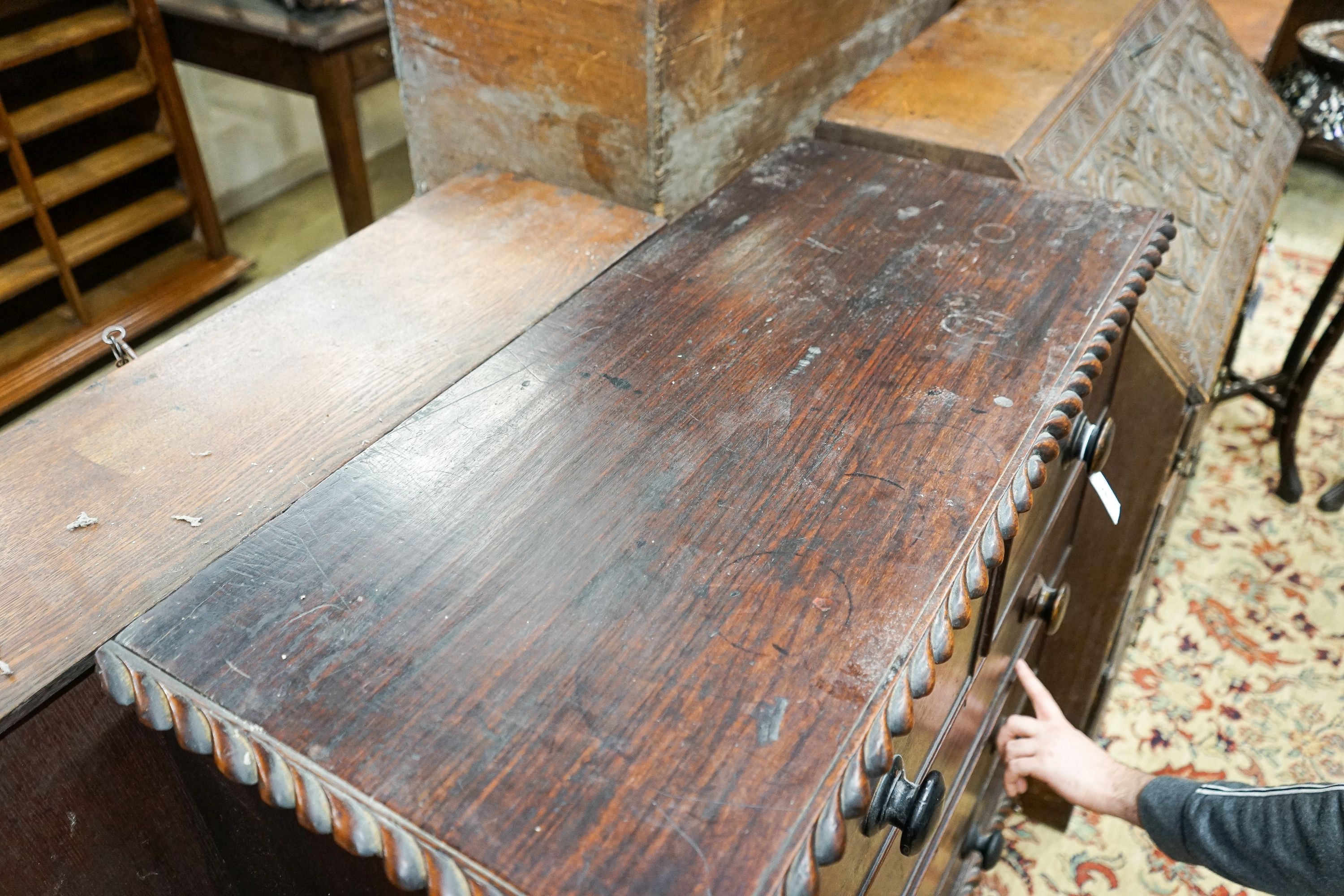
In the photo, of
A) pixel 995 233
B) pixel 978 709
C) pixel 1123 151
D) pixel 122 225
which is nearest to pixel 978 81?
pixel 1123 151

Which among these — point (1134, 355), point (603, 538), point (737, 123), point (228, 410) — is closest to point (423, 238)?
point (228, 410)

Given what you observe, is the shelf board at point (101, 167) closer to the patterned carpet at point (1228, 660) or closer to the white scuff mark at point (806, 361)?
the white scuff mark at point (806, 361)

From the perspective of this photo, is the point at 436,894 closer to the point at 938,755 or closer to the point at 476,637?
the point at 476,637

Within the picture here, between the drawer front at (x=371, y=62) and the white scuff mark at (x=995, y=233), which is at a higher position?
the white scuff mark at (x=995, y=233)

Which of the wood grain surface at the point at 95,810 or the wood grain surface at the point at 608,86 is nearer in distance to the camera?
the wood grain surface at the point at 95,810

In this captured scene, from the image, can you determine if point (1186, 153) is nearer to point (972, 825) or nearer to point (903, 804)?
point (972, 825)

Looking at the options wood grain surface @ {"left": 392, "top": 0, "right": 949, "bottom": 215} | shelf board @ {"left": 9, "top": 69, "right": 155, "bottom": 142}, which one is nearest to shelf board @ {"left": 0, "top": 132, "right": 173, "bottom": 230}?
shelf board @ {"left": 9, "top": 69, "right": 155, "bottom": 142}

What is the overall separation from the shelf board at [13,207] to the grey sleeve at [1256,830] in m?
2.72

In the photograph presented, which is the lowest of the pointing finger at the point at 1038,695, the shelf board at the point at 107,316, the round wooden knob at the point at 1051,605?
the shelf board at the point at 107,316

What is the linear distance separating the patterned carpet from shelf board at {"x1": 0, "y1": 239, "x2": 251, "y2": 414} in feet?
8.34

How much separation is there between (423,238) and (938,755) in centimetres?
84

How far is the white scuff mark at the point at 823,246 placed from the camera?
3.35 ft

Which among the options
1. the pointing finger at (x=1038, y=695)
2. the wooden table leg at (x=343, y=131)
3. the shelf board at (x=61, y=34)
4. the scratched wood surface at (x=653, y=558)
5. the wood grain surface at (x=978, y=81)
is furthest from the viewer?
the wooden table leg at (x=343, y=131)

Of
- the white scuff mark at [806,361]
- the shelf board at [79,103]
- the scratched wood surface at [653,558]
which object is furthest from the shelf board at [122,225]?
the white scuff mark at [806,361]
